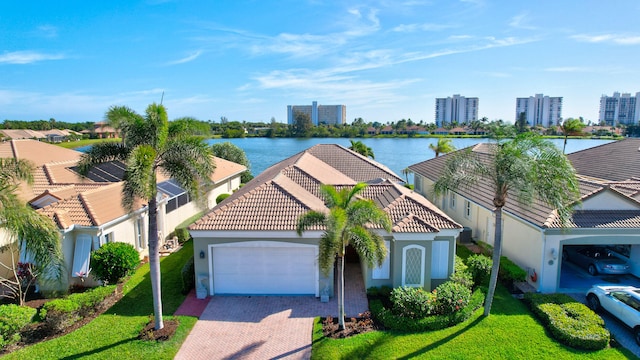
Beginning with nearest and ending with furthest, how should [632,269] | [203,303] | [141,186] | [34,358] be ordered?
[141,186]
[34,358]
[203,303]
[632,269]

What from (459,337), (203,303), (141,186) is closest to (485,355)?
(459,337)

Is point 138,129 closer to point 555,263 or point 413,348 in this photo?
point 413,348

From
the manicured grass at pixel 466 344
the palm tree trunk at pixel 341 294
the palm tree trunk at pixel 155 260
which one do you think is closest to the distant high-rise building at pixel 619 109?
the manicured grass at pixel 466 344

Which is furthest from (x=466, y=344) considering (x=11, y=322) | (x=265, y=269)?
(x=11, y=322)

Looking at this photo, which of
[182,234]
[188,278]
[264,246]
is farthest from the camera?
[182,234]

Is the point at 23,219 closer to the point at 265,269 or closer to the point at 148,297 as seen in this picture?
the point at 148,297

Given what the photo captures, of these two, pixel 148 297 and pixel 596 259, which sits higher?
pixel 596 259
